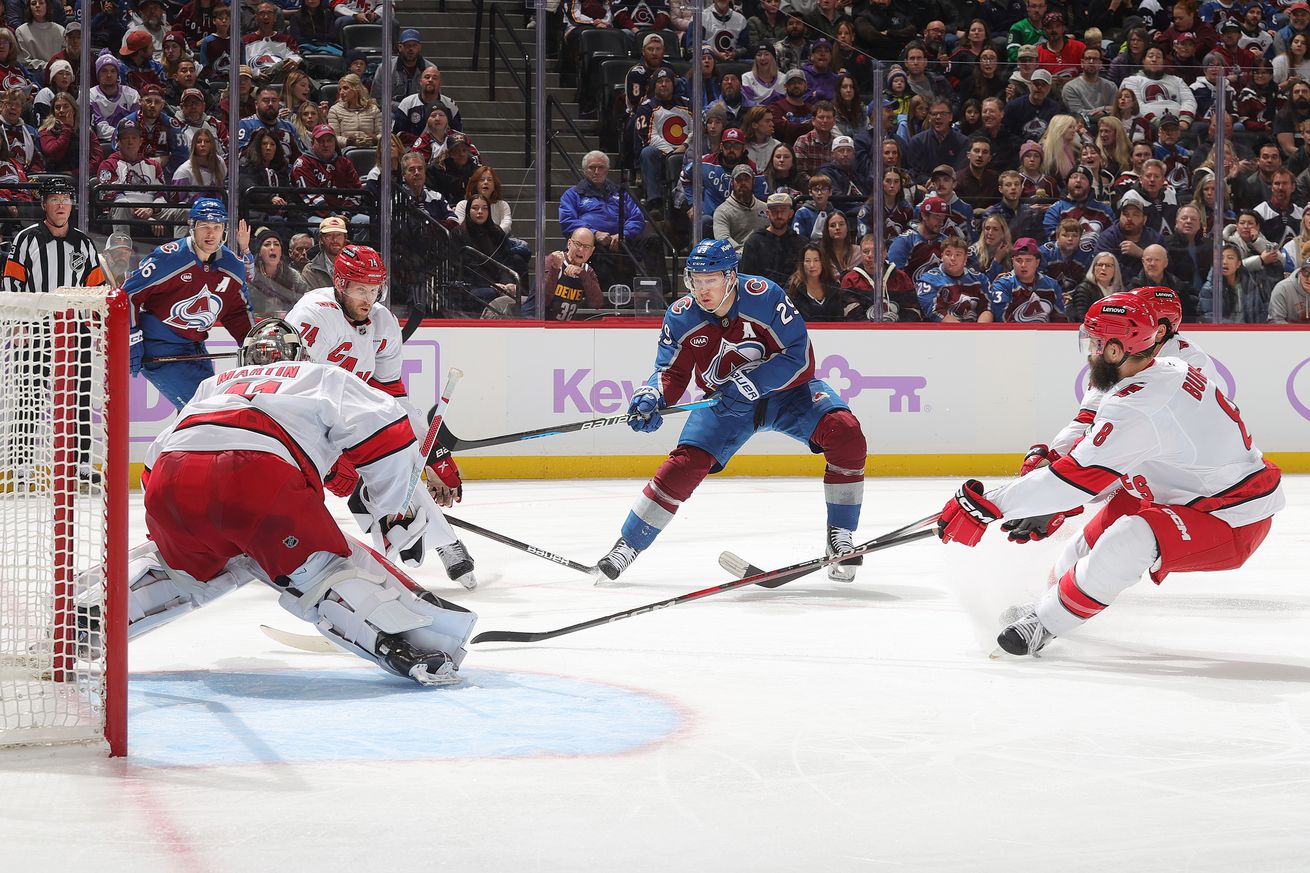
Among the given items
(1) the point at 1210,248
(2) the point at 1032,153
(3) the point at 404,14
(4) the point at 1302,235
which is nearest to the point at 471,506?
(3) the point at 404,14

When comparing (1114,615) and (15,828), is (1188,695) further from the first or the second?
(15,828)

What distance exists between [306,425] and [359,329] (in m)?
1.98

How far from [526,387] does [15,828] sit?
6.18 meters

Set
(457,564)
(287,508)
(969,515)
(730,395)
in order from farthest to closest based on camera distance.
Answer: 1. (730,395)
2. (457,564)
3. (969,515)
4. (287,508)

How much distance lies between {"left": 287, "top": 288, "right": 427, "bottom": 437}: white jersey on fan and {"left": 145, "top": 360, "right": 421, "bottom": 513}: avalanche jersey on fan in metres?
1.72

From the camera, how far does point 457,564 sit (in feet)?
16.3

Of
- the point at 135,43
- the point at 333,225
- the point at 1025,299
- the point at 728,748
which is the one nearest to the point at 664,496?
the point at 728,748

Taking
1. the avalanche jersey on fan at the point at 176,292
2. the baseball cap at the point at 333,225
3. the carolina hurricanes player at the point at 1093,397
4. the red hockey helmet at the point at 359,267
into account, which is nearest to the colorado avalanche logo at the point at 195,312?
the avalanche jersey on fan at the point at 176,292

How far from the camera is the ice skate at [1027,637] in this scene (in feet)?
12.3

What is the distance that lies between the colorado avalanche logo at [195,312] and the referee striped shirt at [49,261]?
76 centimetres

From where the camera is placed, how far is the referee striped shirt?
23.1 feet

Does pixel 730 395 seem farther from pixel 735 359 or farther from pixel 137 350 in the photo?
pixel 137 350

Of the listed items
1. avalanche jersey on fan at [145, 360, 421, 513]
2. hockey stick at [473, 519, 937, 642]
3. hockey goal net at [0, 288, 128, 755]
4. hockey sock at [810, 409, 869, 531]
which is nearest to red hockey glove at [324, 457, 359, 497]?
hockey stick at [473, 519, 937, 642]

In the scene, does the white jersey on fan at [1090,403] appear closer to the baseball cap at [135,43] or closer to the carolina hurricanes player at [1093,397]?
the carolina hurricanes player at [1093,397]
